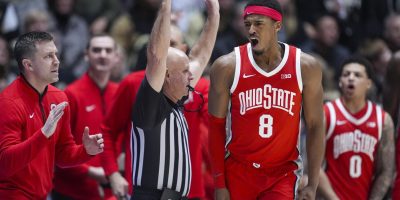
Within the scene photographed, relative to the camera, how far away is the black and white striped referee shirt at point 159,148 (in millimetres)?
6395

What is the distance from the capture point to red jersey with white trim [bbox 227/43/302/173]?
6824mm

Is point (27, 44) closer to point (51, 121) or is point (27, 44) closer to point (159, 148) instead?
point (51, 121)

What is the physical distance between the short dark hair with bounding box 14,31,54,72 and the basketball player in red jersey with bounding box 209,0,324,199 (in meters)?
1.32

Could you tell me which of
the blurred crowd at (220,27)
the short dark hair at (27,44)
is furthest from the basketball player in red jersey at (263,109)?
the blurred crowd at (220,27)

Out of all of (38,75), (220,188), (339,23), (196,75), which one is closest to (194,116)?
(196,75)

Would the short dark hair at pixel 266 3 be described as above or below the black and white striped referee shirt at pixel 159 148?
above

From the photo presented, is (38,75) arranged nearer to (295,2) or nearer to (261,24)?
(261,24)

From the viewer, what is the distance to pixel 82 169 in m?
8.54

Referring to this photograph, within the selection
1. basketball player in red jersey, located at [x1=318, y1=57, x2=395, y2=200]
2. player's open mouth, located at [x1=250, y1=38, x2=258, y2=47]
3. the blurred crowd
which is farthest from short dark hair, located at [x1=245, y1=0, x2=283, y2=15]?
the blurred crowd

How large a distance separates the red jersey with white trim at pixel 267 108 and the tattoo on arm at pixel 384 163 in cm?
167

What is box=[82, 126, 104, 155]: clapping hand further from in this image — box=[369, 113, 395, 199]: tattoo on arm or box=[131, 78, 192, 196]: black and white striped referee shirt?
box=[369, 113, 395, 199]: tattoo on arm

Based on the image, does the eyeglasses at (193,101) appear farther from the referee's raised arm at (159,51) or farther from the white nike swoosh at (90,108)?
the referee's raised arm at (159,51)

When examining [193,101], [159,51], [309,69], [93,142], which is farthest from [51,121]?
[193,101]

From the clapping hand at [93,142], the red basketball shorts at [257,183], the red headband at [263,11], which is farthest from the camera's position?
the red basketball shorts at [257,183]
